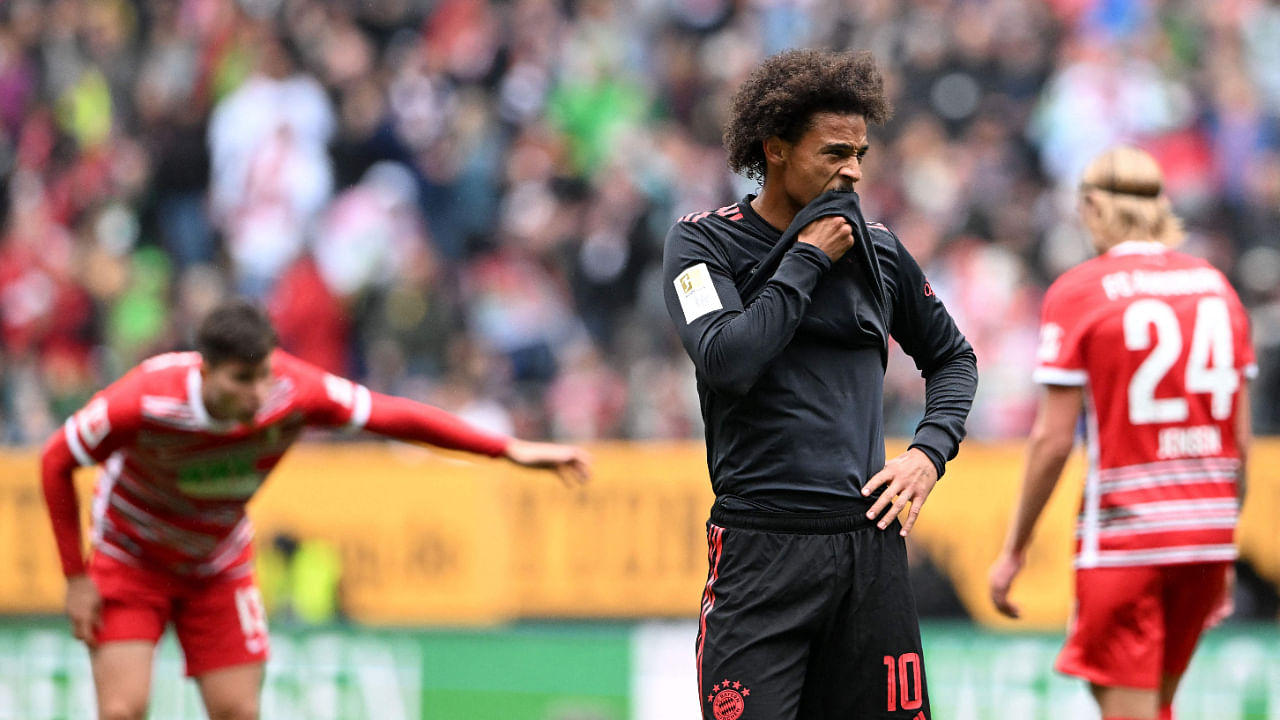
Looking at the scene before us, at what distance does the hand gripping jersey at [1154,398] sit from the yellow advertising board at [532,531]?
3.00 meters

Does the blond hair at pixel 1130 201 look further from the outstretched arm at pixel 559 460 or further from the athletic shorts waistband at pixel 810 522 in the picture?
the outstretched arm at pixel 559 460

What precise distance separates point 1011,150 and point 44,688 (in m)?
6.98

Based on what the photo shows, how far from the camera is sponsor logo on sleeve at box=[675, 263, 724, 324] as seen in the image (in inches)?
138

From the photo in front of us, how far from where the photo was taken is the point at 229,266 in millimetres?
11664

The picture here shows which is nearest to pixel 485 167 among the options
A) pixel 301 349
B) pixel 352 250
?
pixel 352 250

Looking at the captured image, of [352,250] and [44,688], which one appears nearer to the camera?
[44,688]

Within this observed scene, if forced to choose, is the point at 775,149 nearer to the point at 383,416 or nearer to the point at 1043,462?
the point at 1043,462

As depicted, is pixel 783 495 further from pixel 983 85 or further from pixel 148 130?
pixel 148 130

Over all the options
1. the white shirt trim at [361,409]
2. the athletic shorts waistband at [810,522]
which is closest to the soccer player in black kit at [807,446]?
the athletic shorts waistband at [810,522]

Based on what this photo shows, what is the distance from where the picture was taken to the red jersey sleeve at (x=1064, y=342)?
445 cm

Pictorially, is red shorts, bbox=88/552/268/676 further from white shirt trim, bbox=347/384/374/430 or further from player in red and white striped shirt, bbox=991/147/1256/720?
player in red and white striped shirt, bbox=991/147/1256/720

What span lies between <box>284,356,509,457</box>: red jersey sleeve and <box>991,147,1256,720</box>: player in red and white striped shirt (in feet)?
5.85

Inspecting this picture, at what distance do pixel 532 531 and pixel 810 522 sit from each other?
16.1ft

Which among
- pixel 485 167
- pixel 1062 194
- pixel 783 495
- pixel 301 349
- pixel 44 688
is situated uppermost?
pixel 485 167
